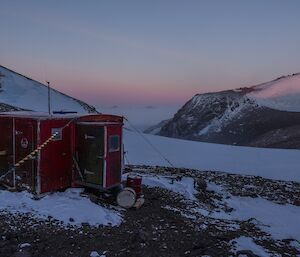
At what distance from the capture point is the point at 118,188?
44.9 ft

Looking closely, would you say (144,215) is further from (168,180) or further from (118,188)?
(168,180)

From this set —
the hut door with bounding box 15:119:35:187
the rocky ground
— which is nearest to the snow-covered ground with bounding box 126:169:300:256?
the rocky ground

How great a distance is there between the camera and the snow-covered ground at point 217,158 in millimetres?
30625

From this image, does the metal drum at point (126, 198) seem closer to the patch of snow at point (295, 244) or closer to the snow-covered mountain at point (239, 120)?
the patch of snow at point (295, 244)

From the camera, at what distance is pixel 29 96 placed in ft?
188

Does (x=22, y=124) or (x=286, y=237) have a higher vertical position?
(x=22, y=124)

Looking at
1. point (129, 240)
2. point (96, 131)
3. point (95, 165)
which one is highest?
point (96, 131)

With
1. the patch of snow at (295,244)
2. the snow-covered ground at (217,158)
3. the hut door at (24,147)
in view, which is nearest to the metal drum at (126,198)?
the hut door at (24,147)

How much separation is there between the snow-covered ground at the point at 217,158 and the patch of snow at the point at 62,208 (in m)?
18.2

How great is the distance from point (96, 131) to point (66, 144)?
1.15 meters

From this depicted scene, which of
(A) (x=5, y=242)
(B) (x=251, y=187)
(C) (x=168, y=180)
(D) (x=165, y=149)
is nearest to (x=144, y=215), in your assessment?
(A) (x=5, y=242)

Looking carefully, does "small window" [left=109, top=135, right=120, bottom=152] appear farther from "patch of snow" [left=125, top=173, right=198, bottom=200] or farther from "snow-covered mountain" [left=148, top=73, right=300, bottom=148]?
"snow-covered mountain" [left=148, top=73, right=300, bottom=148]

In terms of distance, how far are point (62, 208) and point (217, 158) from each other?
25445 mm

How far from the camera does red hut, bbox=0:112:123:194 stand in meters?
12.6
